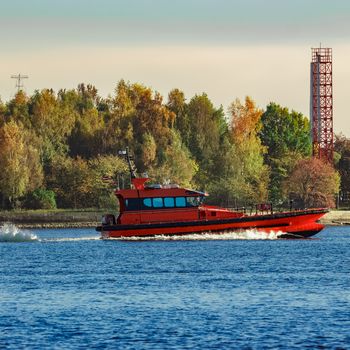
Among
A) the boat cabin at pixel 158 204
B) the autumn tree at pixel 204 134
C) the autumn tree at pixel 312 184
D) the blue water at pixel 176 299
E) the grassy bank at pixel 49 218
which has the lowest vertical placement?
the blue water at pixel 176 299

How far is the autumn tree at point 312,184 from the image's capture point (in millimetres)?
155500

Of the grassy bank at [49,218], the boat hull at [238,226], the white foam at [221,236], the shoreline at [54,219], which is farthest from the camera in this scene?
the grassy bank at [49,218]

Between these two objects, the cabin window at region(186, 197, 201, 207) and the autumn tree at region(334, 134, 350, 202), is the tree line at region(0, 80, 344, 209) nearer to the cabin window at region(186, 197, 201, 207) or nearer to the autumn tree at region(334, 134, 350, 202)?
the autumn tree at region(334, 134, 350, 202)

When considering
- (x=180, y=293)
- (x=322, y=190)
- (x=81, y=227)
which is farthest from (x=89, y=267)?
(x=322, y=190)

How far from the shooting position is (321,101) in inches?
6024

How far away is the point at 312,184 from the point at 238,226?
2458 inches

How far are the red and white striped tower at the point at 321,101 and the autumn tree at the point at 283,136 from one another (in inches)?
433

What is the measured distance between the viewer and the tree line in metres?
153

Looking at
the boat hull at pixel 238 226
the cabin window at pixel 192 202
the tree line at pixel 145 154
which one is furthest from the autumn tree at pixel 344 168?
the cabin window at pixel 192 202

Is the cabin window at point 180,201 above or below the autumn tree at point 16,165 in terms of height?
below

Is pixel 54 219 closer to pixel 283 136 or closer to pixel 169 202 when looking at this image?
pixel 283 136

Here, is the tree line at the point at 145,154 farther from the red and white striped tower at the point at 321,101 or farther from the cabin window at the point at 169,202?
the cabin window at the point at 169,202

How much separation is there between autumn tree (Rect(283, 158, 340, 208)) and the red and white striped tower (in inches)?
102

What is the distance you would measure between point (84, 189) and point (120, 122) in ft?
38.5
